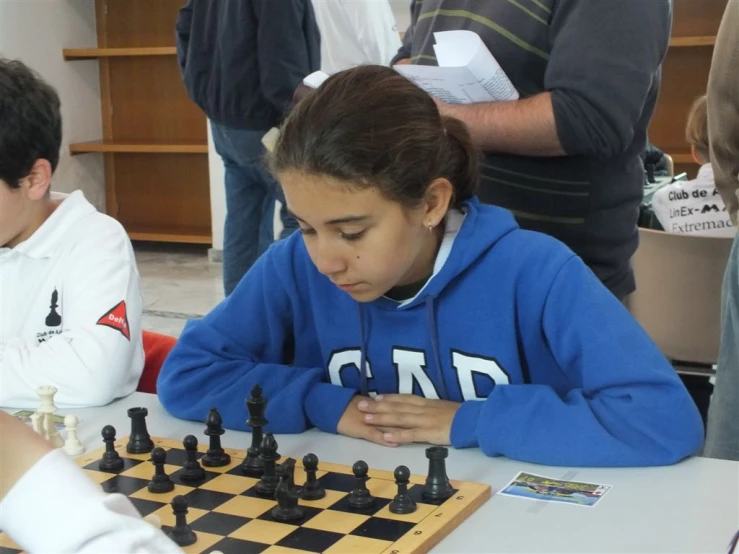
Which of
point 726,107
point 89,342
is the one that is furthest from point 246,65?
point 726,107

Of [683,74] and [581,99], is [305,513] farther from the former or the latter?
[683,74]

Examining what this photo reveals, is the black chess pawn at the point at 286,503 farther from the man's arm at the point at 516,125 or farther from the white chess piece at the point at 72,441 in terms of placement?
the man's arm at the point at 516,125

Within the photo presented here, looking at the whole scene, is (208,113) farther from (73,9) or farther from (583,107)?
(73,9)

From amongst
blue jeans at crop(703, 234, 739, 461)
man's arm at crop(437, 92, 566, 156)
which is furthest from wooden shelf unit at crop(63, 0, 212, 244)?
blue jeans at crop(703, 234, 739, 461)

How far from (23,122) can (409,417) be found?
3.53 ft

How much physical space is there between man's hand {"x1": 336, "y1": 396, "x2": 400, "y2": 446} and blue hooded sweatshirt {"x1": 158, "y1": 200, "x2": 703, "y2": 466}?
1 cm

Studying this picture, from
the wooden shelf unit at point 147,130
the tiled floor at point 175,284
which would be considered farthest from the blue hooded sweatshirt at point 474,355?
the wooden shelf unit at point 147,130

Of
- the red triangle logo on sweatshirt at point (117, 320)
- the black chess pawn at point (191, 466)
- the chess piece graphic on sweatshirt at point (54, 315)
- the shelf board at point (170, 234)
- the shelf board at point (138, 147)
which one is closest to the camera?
the black chess pawn at point (191, 466)

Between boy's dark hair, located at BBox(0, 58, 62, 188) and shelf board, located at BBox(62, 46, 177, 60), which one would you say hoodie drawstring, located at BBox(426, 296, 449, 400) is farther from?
shelf board, located at BBox(62, 46, 177, 60)

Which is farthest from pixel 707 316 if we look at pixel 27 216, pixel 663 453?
pixel 27 216

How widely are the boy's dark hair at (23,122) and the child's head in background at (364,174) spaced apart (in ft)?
2.35

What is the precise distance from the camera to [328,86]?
158cm

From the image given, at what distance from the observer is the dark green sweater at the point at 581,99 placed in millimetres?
1949

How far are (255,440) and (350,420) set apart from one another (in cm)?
17
